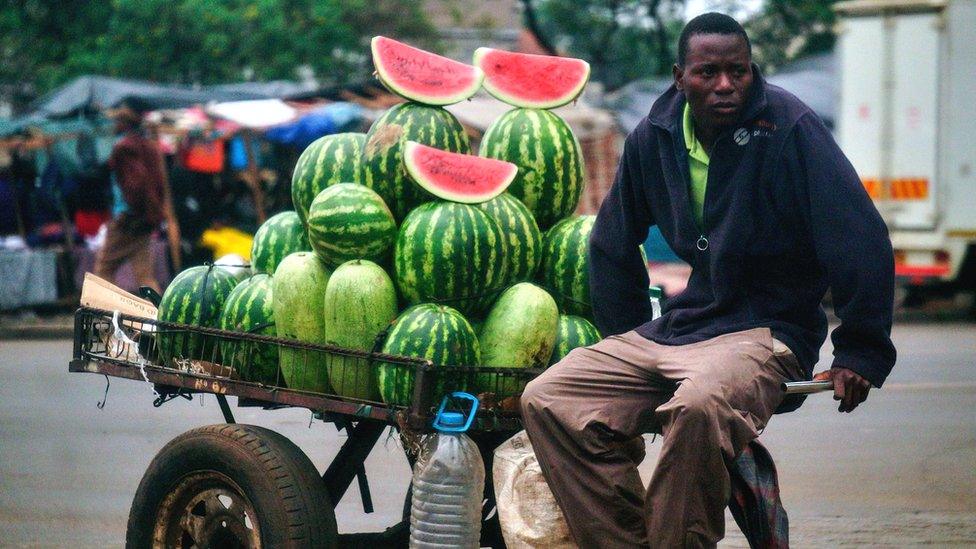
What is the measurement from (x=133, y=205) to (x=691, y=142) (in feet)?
34.0

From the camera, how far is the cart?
3387 millimetres

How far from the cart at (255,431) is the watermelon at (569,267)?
478 mm

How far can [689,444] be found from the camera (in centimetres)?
291

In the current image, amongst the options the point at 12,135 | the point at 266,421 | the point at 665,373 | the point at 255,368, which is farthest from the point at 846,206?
Result: the point at 12,135

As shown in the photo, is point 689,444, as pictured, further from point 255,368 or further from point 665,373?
point 255,368

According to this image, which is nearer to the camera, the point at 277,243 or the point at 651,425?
the point at 651,425

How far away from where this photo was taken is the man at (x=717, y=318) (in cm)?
297

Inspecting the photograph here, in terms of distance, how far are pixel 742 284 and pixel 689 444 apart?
1.77 ft

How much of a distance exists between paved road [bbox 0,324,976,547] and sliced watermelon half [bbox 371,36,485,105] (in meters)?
2.15

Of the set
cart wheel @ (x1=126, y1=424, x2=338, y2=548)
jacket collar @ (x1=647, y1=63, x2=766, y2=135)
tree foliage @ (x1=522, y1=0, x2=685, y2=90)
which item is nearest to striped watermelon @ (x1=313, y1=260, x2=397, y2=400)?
cart wheel @ (x1=126, y1=424, x2=338, y2=548)

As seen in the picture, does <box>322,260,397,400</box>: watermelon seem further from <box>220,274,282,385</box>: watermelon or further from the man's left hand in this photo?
the man's left hand

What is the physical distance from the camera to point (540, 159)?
409cm

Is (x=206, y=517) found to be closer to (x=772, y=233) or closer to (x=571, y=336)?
(x=571, y=336)

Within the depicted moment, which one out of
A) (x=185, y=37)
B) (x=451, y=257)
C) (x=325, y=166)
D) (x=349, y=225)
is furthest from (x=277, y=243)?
(x=185, y=37)
